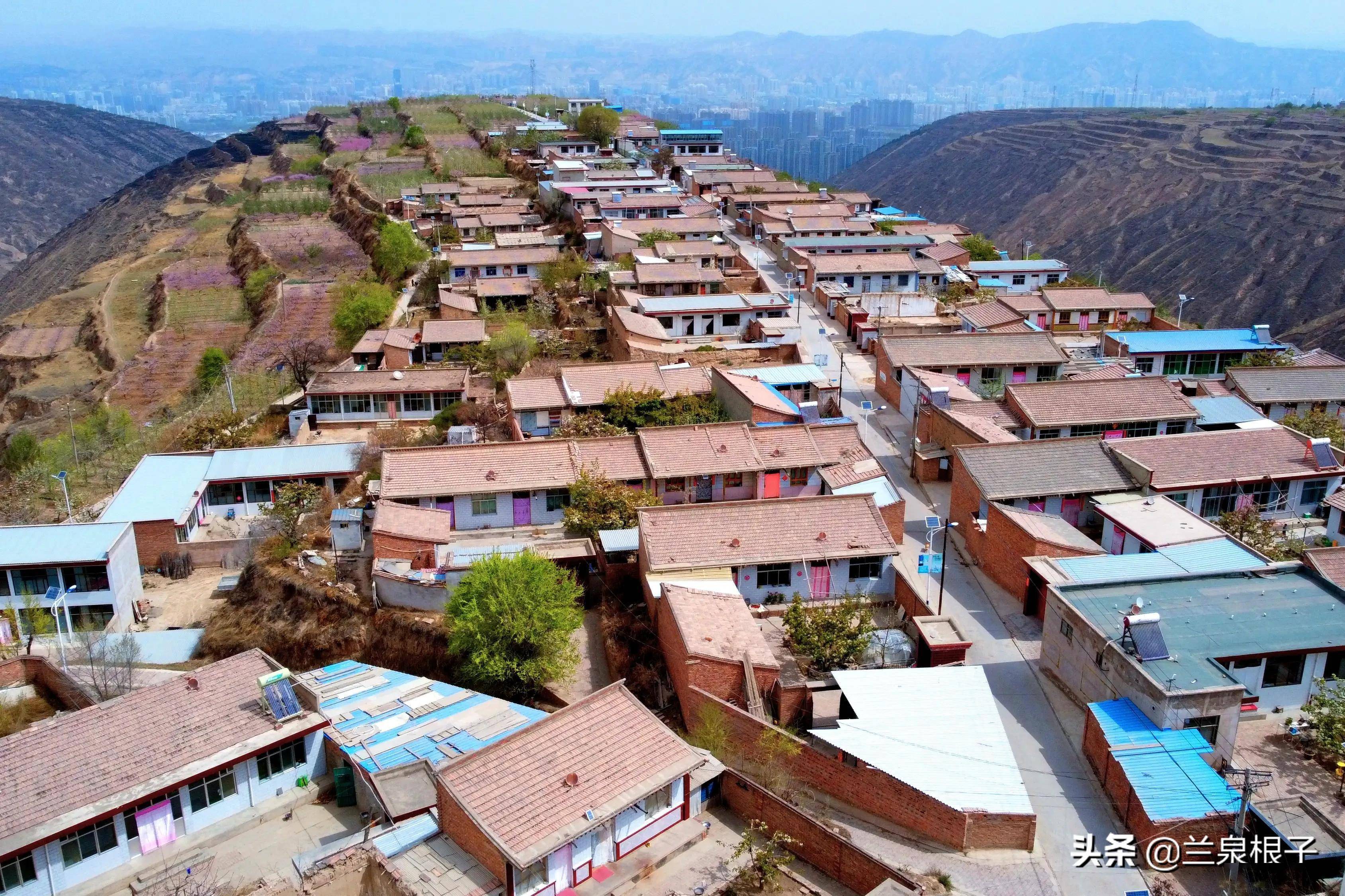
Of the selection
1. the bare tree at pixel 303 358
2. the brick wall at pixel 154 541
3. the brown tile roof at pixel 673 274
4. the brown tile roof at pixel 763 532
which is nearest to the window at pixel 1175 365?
the brown tile roof at pixel 673 274

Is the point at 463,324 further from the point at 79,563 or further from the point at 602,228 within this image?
the point at 79,563

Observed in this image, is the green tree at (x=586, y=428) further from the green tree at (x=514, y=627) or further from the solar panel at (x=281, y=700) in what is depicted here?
the solar panel at (x=281, y=700)

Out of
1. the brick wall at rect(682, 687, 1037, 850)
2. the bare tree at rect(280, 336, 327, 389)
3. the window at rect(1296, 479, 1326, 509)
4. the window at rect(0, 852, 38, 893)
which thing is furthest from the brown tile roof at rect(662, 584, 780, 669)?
the bare tree at rect(280, 336, 327, 389)

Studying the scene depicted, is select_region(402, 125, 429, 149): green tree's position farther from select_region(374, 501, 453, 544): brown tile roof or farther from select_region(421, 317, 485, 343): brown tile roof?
select_region(374, 501, 453, 544): brown tile roof

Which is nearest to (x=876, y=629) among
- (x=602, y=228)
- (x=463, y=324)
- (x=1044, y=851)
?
(x=1044, y=851)

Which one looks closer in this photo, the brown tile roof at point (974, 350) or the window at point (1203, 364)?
the brown tile roof at point (974, 350)

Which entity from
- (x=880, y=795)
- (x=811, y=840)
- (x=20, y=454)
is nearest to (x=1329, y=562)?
(x=880, y=795)
